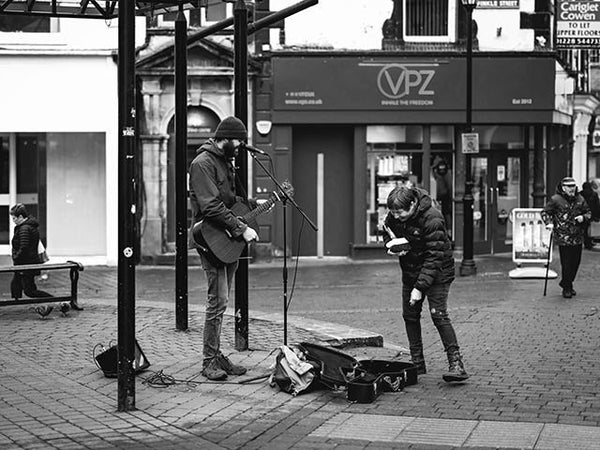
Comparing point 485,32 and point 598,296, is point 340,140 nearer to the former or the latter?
point 485,32

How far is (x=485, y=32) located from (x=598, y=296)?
9.17m

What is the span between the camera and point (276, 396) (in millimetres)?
9289

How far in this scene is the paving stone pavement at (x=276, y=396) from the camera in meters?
7.88

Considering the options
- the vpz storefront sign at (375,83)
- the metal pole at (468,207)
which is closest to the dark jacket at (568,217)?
the metal pole at (468,207)

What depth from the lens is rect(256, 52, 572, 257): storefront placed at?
24.0 metres

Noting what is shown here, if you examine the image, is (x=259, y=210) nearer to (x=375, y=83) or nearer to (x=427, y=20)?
(x=375, y=83)

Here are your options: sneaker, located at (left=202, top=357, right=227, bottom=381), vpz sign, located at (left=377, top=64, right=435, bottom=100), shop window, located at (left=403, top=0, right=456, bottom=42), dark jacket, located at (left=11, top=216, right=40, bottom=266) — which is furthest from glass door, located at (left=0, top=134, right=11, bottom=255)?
sneaker, located at (left=202, top=357, right=227, bottom=381)

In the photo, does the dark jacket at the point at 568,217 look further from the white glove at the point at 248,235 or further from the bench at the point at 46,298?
the white glove at the point at 248,235

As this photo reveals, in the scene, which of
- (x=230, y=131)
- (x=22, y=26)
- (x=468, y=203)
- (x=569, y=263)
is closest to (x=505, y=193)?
(x=468, y=203)

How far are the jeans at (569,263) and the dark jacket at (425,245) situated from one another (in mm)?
7147

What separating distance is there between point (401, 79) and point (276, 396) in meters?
15.6

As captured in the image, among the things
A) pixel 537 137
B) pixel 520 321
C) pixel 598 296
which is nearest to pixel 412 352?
pixel 520 321

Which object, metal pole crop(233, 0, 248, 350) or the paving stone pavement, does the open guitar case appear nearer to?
the paving stone pavement

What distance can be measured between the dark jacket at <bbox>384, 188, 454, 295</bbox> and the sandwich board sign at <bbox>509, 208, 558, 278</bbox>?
1024 centimetres
